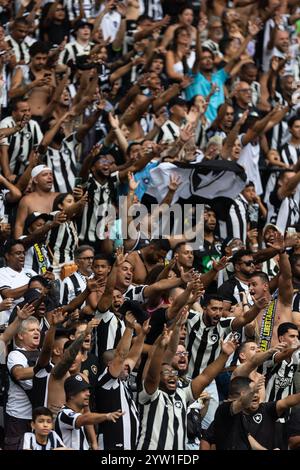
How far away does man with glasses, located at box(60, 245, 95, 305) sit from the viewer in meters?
15.9

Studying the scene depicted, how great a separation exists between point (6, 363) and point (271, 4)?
10.4 meters

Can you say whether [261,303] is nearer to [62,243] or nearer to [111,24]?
[62,243]

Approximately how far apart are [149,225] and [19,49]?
12.2 ft

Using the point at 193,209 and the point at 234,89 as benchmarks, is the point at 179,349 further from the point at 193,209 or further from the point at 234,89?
the point at 234,89

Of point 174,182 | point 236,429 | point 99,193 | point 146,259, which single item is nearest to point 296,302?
point 146,259

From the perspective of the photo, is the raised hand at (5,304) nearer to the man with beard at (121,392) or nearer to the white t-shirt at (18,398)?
the white t-shirt at (18,398)

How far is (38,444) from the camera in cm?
1279

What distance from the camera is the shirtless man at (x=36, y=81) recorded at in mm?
18453

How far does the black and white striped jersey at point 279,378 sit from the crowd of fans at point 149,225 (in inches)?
0.6

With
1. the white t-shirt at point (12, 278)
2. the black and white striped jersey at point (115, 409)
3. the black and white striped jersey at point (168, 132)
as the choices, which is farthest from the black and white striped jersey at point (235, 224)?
the black and white striped jersey at point (115, 409)

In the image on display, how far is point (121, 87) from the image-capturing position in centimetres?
2055
